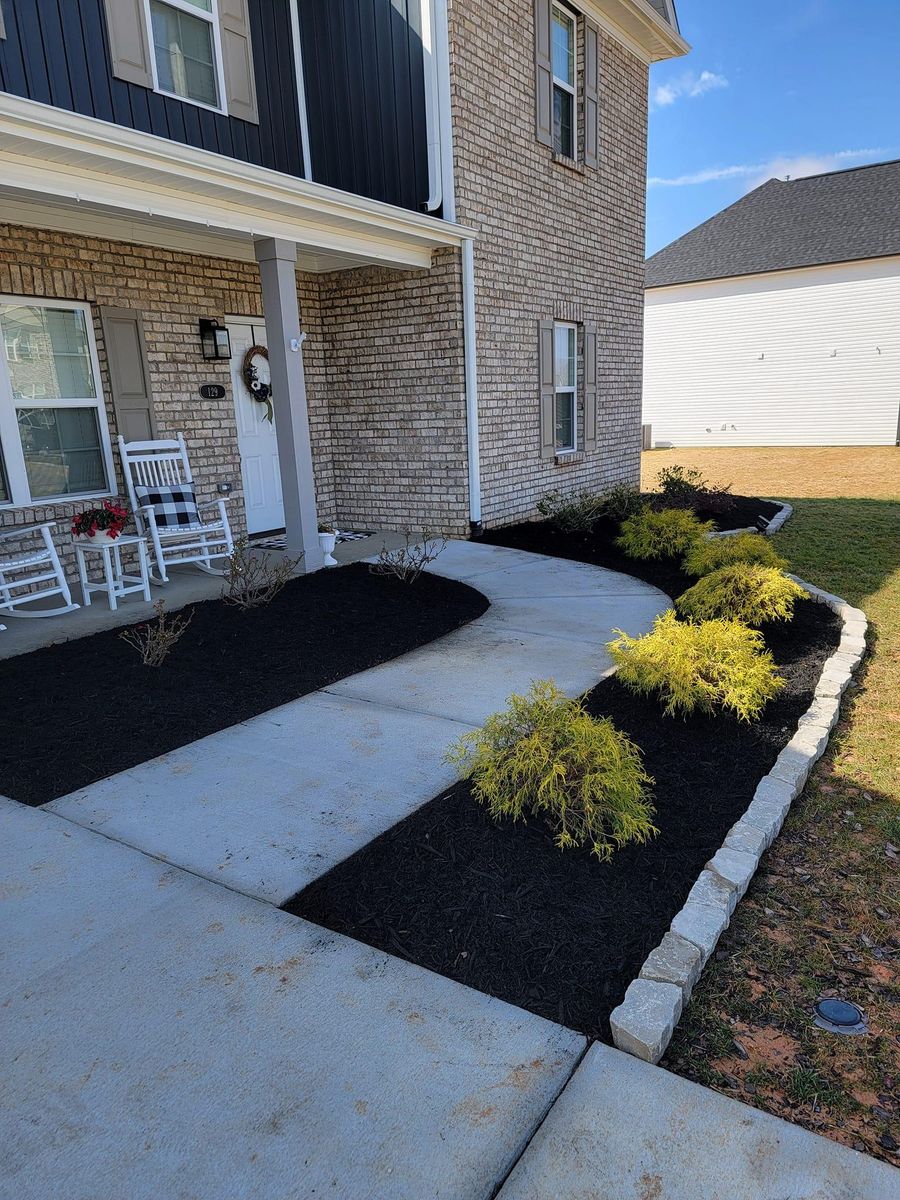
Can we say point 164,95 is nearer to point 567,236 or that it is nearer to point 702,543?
point 567,236

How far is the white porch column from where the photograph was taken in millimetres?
5762

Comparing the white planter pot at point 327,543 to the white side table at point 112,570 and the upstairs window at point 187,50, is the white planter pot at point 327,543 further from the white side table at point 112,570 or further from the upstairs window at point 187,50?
the upstairs window at point 187,50

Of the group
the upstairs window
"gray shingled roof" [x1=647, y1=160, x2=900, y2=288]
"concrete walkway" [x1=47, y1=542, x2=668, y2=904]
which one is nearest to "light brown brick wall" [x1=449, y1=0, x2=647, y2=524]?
the upstairs window

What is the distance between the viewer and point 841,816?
2844 millimetres

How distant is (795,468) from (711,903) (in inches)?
570

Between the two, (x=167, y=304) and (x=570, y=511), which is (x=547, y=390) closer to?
(x=570, y=511)

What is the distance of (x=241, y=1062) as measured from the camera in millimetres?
1690

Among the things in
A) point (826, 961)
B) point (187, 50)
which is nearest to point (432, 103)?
point (187, 50)

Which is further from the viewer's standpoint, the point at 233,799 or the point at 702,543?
the point at 702,543

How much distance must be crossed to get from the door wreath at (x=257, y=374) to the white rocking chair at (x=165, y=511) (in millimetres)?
1092

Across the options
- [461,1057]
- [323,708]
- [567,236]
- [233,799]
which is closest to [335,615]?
[323,708]

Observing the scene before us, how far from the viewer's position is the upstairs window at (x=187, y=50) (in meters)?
5.75

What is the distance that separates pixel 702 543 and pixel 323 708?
3.86 metres

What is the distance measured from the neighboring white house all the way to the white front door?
52.8 ft
